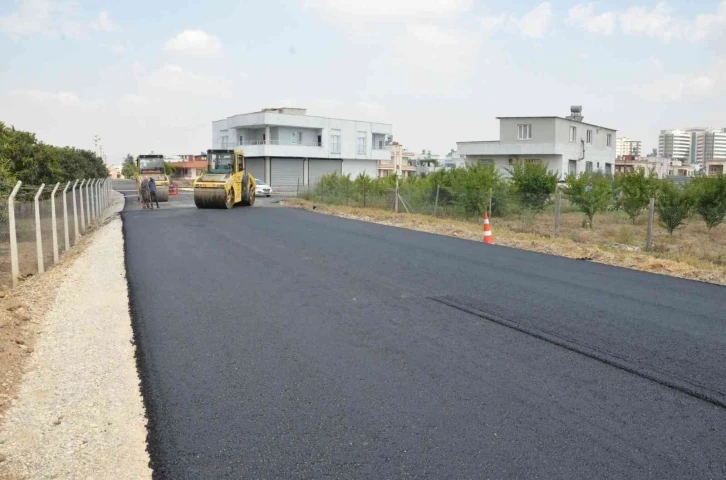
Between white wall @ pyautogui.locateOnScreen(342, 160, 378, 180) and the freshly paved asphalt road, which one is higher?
Result: white wall @ pyautogui.locateOnScreen(342, 160, 378, 180)

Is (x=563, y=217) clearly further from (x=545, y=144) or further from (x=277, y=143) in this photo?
(x=277, y=143)

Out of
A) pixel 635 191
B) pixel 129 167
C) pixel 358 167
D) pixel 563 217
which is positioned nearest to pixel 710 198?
pixel 635 191

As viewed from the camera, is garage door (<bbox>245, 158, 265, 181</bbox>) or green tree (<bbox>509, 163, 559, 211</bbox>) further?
garage door (<bbox>245, 158, 265, 181</bbox>)

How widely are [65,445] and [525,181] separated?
83.0 ft

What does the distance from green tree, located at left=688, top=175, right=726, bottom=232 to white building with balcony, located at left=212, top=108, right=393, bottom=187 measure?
46142 millimetres

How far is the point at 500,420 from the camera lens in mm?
5293

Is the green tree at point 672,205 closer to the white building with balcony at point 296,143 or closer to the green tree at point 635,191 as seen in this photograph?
the green tree at point 635,191

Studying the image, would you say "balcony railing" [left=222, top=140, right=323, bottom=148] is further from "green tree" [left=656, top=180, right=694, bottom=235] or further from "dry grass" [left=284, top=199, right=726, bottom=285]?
"green tree" [left=656, top=180, right=694, bottom=235]

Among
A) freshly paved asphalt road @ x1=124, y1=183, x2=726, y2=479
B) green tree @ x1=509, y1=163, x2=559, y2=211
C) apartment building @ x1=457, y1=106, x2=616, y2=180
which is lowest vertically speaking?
freshly paved asphalt road @ x1=124, y1=183, x2=726, y2=479

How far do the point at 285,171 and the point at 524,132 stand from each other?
26648 millimetres

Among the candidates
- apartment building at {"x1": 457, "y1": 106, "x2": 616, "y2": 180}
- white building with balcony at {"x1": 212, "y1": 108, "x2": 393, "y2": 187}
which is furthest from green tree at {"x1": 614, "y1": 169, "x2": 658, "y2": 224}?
white building with balcony at {"x1": 212, "y1": 108, "x2": 393, "y2": 187}

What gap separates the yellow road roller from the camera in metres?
30.3

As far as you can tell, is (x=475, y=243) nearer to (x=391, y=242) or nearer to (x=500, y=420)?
(x=391, y=242)

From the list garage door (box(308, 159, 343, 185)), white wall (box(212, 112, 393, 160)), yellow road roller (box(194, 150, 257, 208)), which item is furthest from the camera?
garage door (box(308, 159, 343, 185))
